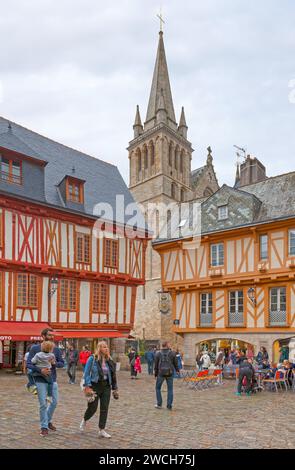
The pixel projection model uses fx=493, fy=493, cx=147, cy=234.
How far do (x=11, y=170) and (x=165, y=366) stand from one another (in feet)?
41.6

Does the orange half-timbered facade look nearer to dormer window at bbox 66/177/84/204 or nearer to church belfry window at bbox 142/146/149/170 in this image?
dormer window at bbox 66/177/84/204

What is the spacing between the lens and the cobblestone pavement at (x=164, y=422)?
23.0ft

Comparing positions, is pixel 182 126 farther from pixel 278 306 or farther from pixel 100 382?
pixel 100 382

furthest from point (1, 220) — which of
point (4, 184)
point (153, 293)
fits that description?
point (153, 293)

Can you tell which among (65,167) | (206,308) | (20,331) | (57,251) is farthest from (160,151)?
(20,331)

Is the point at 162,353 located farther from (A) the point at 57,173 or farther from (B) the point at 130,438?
(A) the point at 57,173

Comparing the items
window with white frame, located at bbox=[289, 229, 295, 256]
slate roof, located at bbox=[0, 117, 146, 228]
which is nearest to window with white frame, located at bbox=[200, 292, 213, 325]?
window with white frame, located at bbox=[289, 229, 295, 256]

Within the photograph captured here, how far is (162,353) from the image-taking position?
1028cm

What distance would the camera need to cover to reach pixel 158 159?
4456cm

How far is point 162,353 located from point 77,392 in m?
4.38

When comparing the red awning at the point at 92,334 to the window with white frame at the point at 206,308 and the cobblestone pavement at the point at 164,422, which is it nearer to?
the window with white frame at the point at 206,308

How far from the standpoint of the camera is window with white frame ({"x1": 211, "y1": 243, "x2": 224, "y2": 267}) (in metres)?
23.4

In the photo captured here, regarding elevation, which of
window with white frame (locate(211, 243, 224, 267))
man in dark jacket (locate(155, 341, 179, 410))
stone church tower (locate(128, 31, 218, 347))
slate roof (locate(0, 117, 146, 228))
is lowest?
man in dark jacket (locate(155, 341, 179, 410))

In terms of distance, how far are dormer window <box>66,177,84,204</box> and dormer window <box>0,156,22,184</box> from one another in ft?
8.13
